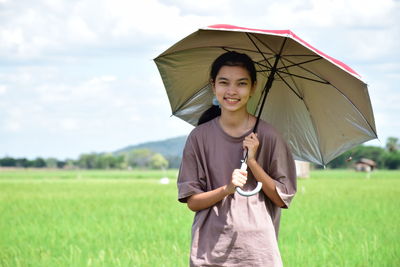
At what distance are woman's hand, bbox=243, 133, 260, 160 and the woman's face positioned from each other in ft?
0.48

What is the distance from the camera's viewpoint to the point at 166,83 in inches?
159

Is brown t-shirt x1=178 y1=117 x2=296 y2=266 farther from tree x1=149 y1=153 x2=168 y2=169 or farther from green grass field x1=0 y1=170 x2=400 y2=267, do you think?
tree x1=149 y1=153 x2=168 y2=169

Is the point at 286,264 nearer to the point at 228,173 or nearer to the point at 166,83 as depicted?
the point at 166,83

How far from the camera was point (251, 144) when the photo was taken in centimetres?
323

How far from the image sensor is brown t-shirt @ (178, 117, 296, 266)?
3227mm

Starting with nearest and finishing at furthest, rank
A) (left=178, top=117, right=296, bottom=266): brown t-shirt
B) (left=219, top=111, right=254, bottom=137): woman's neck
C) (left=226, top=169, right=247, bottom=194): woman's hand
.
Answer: (left=226, top=169, right=247, bottom=194): woman's hand → (left=178, top=117, right=296, bottom=266): brown t-shirt → (left=219, top=111, right=254, bottom=137): woman's neck

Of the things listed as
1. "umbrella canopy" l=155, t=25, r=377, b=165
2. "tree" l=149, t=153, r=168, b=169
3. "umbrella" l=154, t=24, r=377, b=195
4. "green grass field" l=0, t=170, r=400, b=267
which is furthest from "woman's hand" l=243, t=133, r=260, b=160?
"tree" l=149, t=153, r=168, b=169

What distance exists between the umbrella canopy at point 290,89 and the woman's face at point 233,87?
0.29 metres

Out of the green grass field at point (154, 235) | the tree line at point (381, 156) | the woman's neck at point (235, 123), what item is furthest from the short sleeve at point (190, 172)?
the tree line at point (381, 156)

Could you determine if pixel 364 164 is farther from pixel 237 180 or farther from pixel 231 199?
pixel 237 180

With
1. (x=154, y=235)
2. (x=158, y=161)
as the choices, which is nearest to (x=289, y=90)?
(x=154, y=235)

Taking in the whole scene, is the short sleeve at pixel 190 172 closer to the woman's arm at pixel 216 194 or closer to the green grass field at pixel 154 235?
the woman's arm at pixel 216 194

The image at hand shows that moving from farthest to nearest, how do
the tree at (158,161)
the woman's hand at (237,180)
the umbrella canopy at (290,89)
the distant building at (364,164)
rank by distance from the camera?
the tree at (158,161) < the distant building at (364,164) < the umbrella canopy at (290,89) < the woman's hand at (237,180)

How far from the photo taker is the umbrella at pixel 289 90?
3.64 m
